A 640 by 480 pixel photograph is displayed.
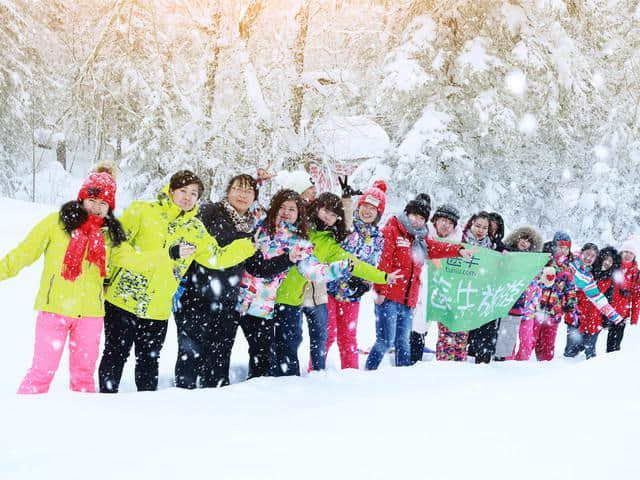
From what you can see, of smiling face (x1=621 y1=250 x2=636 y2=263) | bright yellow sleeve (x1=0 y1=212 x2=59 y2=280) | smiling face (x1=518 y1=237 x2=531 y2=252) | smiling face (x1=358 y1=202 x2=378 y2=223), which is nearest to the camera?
bright yellow sleeve (x1=0 y1=212 x2=59 y2=280)

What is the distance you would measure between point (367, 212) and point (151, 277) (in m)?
2.36

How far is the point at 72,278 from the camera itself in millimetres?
3512

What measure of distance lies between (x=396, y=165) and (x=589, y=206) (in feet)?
23.8

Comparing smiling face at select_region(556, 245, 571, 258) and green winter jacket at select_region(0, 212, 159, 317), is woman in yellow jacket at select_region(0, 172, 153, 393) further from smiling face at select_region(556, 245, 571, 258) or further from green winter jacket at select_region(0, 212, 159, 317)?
smiling face at select_region(556, 245, 571, 258)

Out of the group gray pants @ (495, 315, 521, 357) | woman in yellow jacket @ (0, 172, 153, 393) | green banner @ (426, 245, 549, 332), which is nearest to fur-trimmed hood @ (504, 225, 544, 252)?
green banner @ (426, 245, 549, 332)

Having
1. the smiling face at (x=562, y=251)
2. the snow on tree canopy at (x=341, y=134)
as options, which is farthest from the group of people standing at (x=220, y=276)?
the snow on tree canopy at (x=341, y=134)

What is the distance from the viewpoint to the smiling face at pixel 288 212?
14.2 ft

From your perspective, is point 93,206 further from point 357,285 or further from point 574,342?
point 574,342

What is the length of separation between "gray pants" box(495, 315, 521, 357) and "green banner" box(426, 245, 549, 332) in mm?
645

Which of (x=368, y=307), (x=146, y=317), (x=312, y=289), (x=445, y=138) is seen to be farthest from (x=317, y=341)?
(x=445, y=138)

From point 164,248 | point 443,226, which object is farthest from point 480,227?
point 164,248

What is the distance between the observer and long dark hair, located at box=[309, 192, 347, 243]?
4754mm

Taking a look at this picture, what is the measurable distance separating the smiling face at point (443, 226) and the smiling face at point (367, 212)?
39.2 inches

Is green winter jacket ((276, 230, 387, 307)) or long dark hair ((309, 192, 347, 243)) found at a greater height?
long dark hair ((309, 192, 347, 243))
